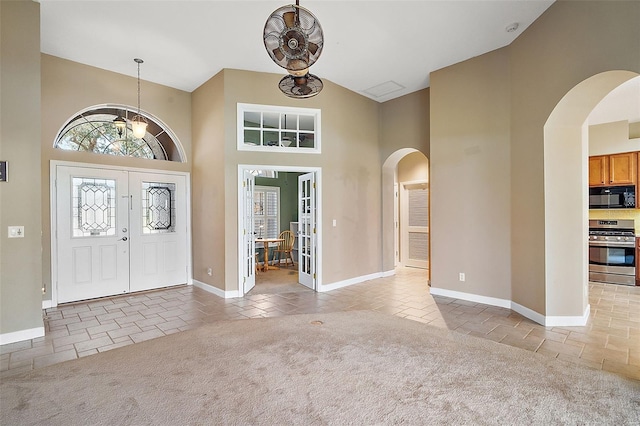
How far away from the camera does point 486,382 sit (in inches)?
97.6

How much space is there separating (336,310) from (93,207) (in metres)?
4.09

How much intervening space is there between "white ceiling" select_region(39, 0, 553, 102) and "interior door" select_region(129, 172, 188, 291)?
1.80 meters

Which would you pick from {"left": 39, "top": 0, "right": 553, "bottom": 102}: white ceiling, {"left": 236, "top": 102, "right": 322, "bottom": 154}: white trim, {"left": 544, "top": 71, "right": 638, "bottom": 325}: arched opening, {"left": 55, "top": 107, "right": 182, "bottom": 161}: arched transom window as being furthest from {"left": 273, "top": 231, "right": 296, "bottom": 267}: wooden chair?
{"left": 544, "top": 71, "right": 638, "bottom": 325}: arched opening

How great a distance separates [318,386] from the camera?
96.1 inches

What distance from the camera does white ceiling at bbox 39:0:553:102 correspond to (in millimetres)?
3566

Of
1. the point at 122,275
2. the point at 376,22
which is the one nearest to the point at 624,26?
the point at 376,22

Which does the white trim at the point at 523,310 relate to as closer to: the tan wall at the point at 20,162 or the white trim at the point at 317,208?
the white trim at the point at 317,208

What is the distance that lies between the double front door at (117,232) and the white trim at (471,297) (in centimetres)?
446

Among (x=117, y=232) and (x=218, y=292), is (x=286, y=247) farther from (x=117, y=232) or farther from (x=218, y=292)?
(x=117, y=232)

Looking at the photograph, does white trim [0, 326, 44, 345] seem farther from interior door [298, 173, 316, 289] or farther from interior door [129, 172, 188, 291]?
Answer: interior door [298, 173, 316, 289]

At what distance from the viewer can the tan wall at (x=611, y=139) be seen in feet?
20.1

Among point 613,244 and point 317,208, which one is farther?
point 613,244

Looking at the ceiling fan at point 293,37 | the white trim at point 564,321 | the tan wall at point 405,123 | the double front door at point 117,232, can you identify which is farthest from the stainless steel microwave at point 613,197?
the double front door at point 117,232

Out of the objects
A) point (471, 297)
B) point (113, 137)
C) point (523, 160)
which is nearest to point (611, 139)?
point (523, 160)
